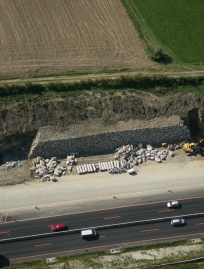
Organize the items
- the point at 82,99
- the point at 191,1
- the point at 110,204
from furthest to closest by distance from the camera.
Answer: the point at 191,1 → the point at 82,99 → the point at 110,204

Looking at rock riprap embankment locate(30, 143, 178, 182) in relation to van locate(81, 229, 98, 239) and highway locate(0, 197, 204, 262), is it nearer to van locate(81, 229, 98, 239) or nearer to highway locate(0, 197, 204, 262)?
highway locate(0, 197, 204, 262)

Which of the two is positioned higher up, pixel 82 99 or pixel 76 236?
pixel 82 99

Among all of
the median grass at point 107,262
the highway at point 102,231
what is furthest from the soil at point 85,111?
the median grass at point 107,262

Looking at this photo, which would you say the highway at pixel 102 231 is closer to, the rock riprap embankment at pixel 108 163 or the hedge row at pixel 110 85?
the rock riprap embankment at pixel 108 163

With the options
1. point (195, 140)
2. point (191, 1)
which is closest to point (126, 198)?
point (195, 140)

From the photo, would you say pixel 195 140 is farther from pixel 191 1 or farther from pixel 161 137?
pixel 191 1

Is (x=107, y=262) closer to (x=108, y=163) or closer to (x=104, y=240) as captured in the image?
(x=104, y=240)

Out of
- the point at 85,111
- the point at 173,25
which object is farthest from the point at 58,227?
the point at 173,25
